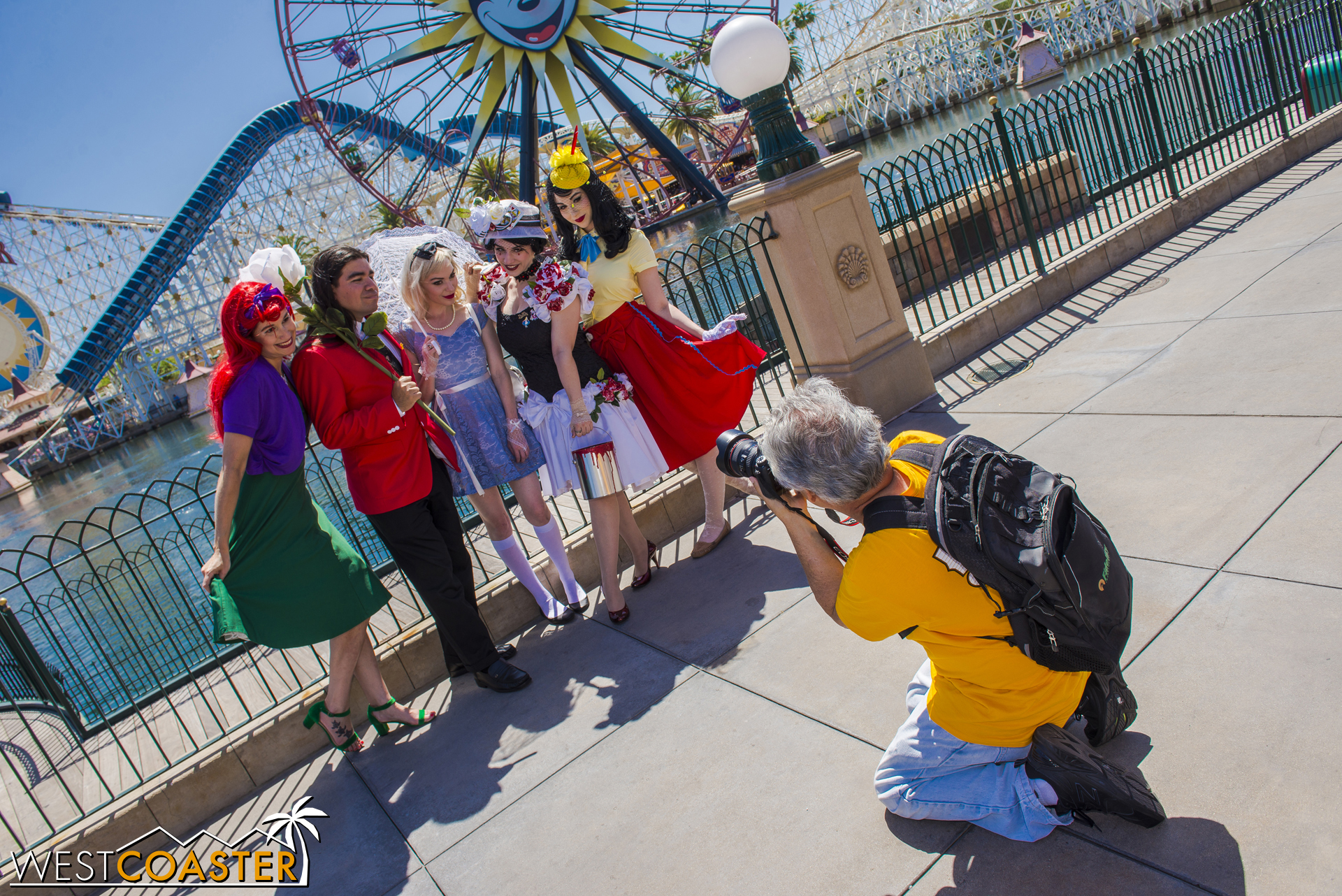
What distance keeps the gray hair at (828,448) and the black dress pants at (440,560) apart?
196 centimetres

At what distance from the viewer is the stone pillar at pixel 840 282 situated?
4664mm

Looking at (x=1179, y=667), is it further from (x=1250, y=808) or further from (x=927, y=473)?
(x=927, y=473)

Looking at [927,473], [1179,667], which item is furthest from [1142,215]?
[927,473]

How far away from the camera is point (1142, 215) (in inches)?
263

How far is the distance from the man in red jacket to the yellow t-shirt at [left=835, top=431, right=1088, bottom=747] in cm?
201

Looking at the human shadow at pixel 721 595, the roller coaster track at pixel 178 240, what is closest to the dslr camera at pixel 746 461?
the human shadow at pixel 721 595

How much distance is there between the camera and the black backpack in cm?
158

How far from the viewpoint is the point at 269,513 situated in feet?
9.77

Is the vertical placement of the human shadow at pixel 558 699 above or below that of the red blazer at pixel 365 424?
below

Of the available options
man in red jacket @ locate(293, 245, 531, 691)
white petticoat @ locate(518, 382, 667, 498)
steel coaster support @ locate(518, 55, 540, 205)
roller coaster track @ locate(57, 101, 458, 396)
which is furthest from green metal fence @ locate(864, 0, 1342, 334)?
roller coaster track @ locate(57, 101, 458, 396)

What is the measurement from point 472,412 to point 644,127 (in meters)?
20.2

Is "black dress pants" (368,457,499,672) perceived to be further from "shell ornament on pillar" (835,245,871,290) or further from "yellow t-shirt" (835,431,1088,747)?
"shell ornament on pillar" (835,245,871,290)

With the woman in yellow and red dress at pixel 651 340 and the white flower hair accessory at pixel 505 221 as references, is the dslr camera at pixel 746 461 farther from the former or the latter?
the white flower hair accessory at pixel 505 221

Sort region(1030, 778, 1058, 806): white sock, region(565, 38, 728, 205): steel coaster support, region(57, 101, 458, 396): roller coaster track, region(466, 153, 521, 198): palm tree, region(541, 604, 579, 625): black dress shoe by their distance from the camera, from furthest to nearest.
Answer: region(57, 101, 458, 396): roller coaster track, region(565, 38, 728, 205): steel coaster support, region(466, 153, 521, 198): palm tree, region(541, 604, 579, 625): black dress shoe, region(1030, 778, 1058, 806): white sock
